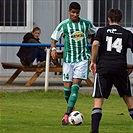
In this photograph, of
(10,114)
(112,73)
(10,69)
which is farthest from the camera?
(10,69)

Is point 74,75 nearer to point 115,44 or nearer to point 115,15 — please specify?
point 115,44

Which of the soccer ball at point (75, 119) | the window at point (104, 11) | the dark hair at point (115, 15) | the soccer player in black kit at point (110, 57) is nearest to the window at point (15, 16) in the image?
the window at point (104, 11)

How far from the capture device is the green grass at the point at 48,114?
39.4ft

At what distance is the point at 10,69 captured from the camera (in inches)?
842

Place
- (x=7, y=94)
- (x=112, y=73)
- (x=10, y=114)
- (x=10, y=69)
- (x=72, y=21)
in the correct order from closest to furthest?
1. (x=112, y=73)
2. (x=72, y=21)
3. (x=10, y=114)
4. (x=7, y=94)
5. (x=10, y=69)

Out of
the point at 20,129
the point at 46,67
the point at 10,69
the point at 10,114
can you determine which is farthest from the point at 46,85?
the point at 20,129

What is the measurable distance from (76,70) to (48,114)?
1.42 metres

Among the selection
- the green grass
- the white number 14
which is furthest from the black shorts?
the green grass

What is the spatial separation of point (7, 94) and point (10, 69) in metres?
2.93

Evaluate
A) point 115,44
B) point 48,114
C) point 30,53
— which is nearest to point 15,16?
point 30,53

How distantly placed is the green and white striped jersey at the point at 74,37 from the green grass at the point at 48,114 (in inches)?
42.4

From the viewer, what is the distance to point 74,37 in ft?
43.5

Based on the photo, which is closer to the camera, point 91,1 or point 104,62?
point 104,62

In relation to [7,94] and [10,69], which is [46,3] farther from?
[7,94]
